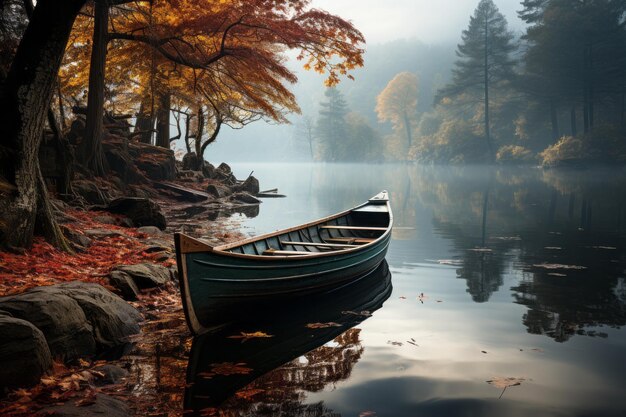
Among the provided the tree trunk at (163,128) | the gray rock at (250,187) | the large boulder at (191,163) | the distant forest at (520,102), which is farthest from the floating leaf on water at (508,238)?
the distant forest at (520,102)

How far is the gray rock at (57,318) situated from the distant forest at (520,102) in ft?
153

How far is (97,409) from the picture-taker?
4734mm

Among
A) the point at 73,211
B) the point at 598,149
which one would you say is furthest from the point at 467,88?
the point at 73,211

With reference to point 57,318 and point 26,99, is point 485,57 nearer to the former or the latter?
point 26,99

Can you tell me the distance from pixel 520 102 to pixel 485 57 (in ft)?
22.4

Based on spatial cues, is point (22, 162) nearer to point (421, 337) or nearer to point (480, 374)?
point (421, 337)

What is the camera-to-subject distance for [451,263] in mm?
13070

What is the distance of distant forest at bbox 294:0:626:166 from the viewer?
151 ft

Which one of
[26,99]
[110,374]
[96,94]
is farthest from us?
[96,94]

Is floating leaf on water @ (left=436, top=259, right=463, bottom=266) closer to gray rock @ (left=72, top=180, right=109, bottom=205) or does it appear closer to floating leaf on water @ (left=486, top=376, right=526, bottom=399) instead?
floating leaf on water @ (left=486, top=376, right=526, bottom=399)

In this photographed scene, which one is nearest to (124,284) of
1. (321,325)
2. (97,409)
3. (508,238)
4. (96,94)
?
(321,325)

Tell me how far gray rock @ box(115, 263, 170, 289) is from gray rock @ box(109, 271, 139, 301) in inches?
9.0

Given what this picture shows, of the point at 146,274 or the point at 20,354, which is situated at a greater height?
the point at 146,274

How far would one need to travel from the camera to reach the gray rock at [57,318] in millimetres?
5660
